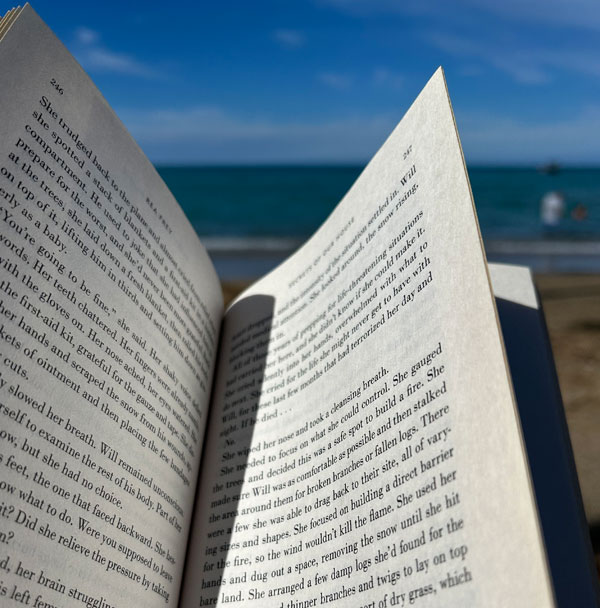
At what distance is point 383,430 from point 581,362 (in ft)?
4.42

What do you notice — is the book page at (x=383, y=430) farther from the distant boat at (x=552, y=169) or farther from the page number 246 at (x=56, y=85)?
the distant boat at (x=552, y=169)

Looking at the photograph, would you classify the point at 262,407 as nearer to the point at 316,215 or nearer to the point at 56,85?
the point at 56,85

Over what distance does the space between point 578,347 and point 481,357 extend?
149cm

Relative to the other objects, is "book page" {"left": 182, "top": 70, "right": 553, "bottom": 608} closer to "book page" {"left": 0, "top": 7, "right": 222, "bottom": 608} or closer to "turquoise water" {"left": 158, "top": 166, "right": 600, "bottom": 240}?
"book page" {"left": 0, "top": 7, "right": 222, "bottom": 608}

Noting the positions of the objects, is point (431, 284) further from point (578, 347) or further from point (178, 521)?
point (578, 347)

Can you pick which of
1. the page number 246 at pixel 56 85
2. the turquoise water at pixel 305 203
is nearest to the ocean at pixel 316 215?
the turquoise water at pixel 305 203

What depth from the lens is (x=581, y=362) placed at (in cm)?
154

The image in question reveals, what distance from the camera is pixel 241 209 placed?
966 cm

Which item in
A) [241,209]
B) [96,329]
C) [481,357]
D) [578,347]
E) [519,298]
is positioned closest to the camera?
[481,357]

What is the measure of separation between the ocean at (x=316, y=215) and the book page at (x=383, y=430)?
226cm

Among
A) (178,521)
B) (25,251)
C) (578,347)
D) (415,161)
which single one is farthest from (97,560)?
(578,347)

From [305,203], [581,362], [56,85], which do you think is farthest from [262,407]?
[305,203]

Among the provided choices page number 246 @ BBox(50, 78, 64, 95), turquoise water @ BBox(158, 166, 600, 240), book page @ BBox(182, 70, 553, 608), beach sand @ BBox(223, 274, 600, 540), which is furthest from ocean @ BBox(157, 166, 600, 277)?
page number 246 @ BBox(50, 78, 64, 95)

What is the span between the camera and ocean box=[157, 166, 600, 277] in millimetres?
4570
